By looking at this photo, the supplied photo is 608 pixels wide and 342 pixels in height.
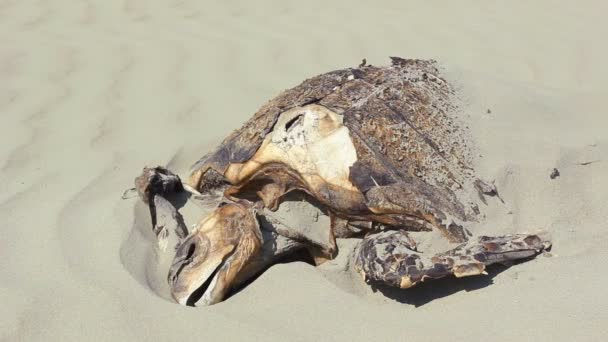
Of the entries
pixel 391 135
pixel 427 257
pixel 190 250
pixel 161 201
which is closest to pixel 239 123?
pixel 161 201

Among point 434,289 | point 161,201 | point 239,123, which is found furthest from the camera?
point 239,123

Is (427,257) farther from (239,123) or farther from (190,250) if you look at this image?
(239,123)

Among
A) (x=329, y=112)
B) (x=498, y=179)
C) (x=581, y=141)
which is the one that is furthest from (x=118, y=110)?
(x=581, y=141)

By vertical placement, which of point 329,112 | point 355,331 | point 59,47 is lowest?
point 59,47

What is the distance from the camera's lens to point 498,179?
2.63m

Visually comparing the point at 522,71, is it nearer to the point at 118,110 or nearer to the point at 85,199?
the point at 118,110

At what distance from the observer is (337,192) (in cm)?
227

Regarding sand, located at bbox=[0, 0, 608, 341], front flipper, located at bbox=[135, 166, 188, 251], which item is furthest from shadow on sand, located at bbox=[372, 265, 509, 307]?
front flipper, located at bbox=[135, 166, 188, 251]

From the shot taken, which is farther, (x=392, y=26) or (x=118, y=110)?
(x=392, y=26)

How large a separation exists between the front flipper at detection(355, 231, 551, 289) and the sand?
0.26ft

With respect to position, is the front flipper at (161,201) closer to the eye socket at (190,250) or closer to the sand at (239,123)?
the sand at (239,123)

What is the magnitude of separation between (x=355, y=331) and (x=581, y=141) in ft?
6.58

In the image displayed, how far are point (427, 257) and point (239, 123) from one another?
194 centimetres

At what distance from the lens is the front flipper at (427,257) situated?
196cm
